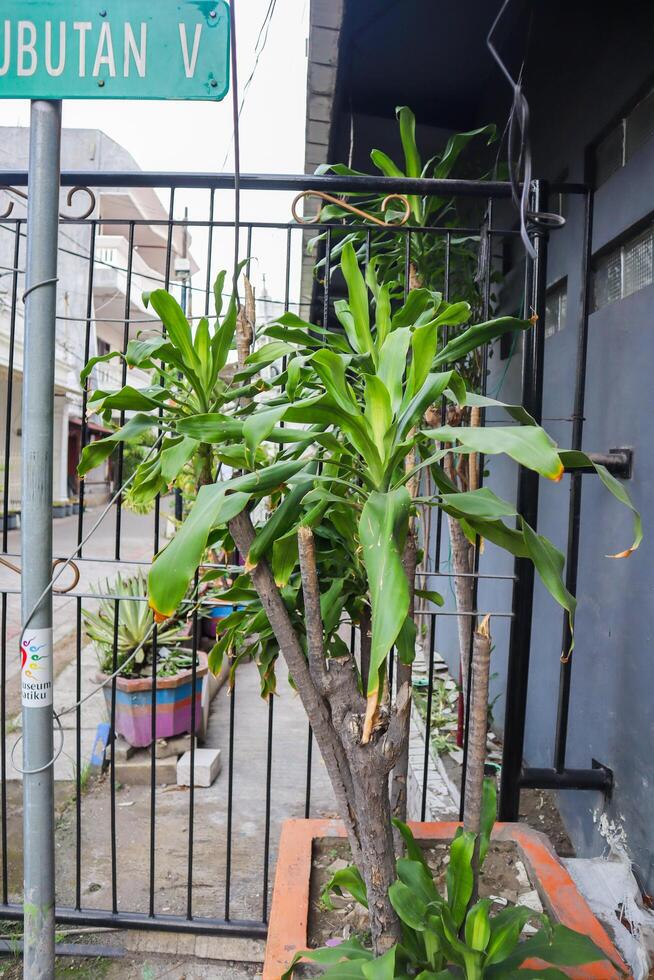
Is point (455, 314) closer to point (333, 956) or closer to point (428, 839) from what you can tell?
point (333, 956)

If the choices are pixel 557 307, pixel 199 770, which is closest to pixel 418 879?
pixel 199 770

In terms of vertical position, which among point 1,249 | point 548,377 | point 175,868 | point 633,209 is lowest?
point 175,868

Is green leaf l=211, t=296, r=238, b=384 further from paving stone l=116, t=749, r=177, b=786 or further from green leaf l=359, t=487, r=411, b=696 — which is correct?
paving stone l=116, t=749, r=177, b=786

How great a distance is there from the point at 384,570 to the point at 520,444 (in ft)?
0.83

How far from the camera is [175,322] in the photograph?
52.5 inches

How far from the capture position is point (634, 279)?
7.20 feet

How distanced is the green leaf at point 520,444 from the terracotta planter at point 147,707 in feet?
9.58

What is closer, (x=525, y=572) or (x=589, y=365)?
(x=525, y=572)

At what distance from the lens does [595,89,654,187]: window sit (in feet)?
6.93

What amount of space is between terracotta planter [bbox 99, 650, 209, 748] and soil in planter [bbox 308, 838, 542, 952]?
76.5 inches

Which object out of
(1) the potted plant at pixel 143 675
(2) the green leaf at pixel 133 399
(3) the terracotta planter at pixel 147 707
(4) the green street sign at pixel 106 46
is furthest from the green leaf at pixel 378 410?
(3) the terracotta planter at pixel 147 707

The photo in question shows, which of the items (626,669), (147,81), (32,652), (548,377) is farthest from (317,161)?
(32,652)

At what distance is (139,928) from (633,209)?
2698mm

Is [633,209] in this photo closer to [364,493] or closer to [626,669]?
[626,669]
